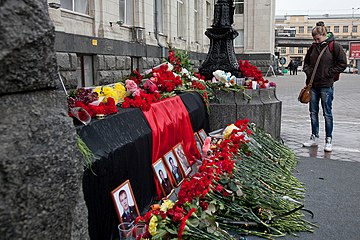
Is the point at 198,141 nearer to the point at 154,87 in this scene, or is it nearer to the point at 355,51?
the point at 154,87

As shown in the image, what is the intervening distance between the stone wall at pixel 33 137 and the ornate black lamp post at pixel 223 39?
6.05 metres

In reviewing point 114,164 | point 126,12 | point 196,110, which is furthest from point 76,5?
point 114,164

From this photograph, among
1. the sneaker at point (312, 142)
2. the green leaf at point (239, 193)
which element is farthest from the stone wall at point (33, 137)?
the sneaker at point (312, 142)

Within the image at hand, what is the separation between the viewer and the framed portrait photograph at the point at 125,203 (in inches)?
114

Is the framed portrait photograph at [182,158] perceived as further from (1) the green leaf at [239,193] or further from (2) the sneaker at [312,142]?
(2) the sneaker at [312,142]

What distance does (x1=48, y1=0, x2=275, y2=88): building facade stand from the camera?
973cm

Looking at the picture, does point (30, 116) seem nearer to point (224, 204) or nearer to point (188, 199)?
point (188, 199)

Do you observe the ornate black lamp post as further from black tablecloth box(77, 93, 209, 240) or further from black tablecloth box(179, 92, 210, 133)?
black tablecloth box(77, 93, 209, 240)

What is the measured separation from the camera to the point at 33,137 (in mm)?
1367

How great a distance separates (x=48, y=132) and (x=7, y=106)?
0.63ft

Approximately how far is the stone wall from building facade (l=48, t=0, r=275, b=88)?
6.31 meters

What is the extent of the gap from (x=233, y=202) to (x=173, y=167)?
110 centimetres

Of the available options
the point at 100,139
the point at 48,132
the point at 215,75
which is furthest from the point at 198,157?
the point at 48,132

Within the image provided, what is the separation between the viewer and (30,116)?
1379mm
